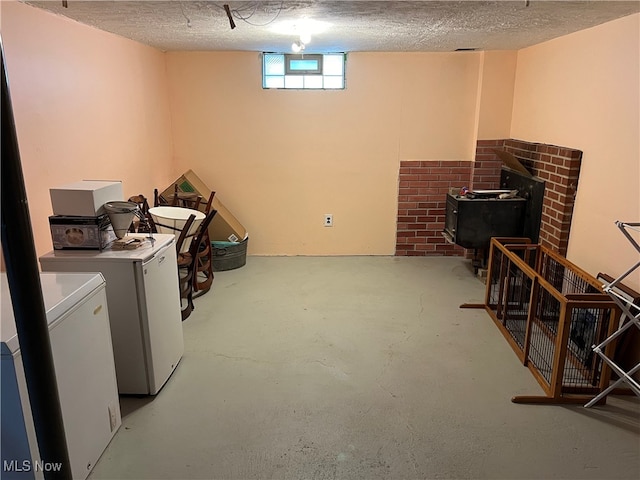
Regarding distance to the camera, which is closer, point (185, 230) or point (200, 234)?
point (185, 230)

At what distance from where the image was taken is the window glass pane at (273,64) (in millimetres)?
5027

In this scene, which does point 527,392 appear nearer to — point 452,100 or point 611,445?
point 611,445

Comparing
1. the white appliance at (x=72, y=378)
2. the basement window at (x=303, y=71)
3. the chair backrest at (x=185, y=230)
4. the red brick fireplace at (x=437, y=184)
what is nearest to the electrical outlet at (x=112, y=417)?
the white appliance at (x=72, y=378)

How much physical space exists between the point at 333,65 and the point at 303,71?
1.09ft

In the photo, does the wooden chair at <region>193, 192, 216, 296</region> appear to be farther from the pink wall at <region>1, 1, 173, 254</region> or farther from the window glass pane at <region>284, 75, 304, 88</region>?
the window glass pane at <region>284, 75, 304, 88</region>

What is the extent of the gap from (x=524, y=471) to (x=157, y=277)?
2139 millimetres

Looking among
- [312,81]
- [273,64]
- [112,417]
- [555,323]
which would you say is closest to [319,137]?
[312,81]

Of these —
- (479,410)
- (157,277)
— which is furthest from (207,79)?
(479,410)

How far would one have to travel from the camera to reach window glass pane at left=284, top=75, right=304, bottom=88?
5.08m

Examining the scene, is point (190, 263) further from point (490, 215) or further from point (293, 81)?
point (490, 215)

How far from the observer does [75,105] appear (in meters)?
3.11

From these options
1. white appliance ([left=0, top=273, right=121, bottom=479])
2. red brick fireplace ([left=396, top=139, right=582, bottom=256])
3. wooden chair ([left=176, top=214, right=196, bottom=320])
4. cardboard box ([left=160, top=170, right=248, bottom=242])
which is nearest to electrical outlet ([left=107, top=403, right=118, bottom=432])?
white appliance ([left=0, top=273, right=121, bottom=479])

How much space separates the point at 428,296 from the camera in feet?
13.9

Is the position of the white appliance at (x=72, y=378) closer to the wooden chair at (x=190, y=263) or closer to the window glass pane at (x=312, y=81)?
the wooden chair at (x=190, y=263)
